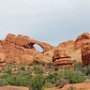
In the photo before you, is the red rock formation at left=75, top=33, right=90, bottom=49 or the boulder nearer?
the red rock formation at left=75, top=33, right=90, bottom=49

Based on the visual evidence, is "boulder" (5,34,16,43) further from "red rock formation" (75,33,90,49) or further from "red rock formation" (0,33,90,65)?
"red rock formation" (75,33,90,49)

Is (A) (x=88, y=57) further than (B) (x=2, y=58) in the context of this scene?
No

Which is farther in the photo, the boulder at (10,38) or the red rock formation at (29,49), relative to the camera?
the boulder at (10,38)

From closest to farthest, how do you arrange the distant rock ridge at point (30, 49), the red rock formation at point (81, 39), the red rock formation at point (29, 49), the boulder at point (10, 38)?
the distant rock ridge at point (30, 49)
the red rock formation at point (29, 49)
the red rock formation at point (81, 39)
the boulder at point (10, 38)

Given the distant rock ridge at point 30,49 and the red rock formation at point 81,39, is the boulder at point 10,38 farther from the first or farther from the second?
the red rock formation at point 81,39

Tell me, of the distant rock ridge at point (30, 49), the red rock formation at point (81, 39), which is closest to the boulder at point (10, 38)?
the distant rock ridge at point (30, 49)

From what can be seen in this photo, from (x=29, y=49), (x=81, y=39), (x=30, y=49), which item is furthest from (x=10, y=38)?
(x=81, y=39)

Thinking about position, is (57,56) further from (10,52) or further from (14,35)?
(14,35)

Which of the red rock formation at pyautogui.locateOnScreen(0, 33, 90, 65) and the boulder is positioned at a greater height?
the boulder

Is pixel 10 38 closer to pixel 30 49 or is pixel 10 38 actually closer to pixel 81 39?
pixel 30 49

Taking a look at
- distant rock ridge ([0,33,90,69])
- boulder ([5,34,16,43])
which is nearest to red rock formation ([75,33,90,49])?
distant rock ridge ([0,33,90,69])

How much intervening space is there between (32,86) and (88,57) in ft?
90.8

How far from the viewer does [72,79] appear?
96.4 ft

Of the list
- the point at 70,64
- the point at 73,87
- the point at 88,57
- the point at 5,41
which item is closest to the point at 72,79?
the point at 73,87
